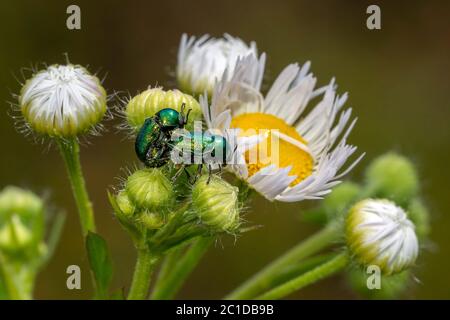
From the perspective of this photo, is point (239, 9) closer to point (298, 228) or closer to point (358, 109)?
point (358, 109)

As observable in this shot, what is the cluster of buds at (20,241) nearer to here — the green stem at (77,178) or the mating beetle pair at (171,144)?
the green stem at (77,178)

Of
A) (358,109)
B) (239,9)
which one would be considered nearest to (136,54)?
(239,9)

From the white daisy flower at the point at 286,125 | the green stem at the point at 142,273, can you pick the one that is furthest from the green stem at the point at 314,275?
the green stem at the point at 142,273

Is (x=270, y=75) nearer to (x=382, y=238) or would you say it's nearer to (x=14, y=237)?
(x=14, y=237)

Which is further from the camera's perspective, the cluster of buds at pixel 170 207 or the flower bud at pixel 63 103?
the flower bud at pixel 63 103

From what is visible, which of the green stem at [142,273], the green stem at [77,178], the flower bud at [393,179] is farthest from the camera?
the flower bud at [393,179]

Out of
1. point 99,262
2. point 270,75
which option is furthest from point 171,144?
point 270,75

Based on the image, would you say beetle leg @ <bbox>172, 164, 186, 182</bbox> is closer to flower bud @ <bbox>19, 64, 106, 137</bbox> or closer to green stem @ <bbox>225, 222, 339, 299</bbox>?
flower bud @ <bbox>19, 64, 106, 137</bbox>

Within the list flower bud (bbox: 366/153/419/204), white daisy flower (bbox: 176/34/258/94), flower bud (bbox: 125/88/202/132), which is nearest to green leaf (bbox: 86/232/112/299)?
flower bud (bbox: 125/88/202/132)
